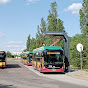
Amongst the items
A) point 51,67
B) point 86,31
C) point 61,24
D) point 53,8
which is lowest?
point 51,67

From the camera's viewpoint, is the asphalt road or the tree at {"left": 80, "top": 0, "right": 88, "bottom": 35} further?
the tree at {"left": 80, "top": 0, "right": 88, "bottom": 35}

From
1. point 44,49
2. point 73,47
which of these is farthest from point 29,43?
point 44,49

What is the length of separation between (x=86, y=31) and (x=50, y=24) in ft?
58.3

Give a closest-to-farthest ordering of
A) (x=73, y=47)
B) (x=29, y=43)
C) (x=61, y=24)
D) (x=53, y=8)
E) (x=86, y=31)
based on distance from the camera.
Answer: (x=86, y=31) → (x=73, y=47) → (x=61, y=24) → (x=53, y=8) → (x=29, y=43)

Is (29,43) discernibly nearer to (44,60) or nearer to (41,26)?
(41,26)

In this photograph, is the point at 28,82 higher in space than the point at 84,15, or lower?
lower

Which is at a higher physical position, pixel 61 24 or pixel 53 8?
pixel 53 8

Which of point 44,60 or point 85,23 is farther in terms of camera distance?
point 85,23

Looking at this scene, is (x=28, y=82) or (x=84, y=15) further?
(x=84, y=15)

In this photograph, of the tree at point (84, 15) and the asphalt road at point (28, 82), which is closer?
the asphalt road at point (28, 82)

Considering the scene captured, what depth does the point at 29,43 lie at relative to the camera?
11175cm

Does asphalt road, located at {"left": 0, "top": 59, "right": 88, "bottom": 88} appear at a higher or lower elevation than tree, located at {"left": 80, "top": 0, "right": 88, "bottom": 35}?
lower

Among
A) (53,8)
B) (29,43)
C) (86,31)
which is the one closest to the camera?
(86,31)

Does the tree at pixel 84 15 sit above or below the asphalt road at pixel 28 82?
above
